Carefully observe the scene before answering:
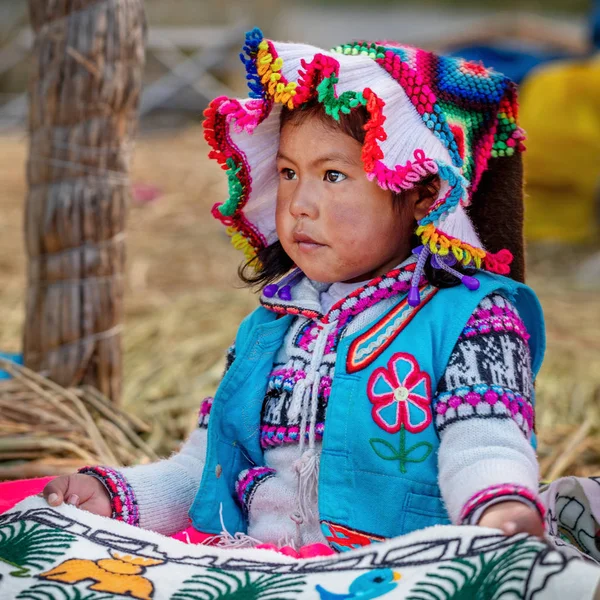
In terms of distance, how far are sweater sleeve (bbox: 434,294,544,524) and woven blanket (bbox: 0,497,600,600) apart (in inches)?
3.8

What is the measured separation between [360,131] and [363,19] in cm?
1468

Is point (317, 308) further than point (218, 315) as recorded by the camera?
No

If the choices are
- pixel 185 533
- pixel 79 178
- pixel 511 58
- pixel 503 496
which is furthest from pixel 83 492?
pixel 511 58

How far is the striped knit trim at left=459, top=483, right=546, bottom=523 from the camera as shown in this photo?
1.35m

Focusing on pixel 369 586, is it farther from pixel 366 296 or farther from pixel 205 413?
pixel 205 413

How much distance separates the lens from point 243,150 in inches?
74.6

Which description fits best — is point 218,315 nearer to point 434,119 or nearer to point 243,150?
point 243,150

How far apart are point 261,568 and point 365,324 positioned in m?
0.50

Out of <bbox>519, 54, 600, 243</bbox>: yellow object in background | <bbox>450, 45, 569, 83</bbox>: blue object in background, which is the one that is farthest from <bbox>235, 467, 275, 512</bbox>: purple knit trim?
<bbox>450, 45, 569, 83</bbox>: blue object in background

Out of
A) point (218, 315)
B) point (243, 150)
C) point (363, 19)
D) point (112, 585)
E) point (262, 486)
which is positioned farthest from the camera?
point (363, 19)

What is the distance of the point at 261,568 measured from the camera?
1.41m

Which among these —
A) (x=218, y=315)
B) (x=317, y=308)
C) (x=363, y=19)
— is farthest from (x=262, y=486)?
(x=363, y=19)

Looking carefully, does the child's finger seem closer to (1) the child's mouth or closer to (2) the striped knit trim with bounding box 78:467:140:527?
(2) the striped knit trim with bounding box 78:467:140:527

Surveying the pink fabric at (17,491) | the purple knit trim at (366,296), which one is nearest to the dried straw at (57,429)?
the pink fabric at (17,491)
